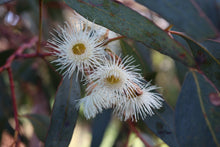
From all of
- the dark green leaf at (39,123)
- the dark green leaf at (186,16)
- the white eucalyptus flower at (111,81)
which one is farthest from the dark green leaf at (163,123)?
the dark green leaf at (39,123)

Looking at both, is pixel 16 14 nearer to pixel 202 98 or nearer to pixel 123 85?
pixel 123 85

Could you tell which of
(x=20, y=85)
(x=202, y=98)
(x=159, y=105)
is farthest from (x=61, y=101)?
(x=20, y=85)

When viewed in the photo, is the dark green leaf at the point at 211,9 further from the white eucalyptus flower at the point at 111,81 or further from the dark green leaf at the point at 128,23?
the white eucalyptus flower at the point at 111,81

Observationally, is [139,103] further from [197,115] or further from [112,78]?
[197,115]

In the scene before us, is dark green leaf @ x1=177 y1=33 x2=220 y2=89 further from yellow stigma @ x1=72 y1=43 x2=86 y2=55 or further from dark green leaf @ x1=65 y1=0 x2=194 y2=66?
yellow stigma @ x1=72 y1=43 x2=86 y2=55

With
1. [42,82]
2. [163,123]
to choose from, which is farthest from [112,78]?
[42,82]

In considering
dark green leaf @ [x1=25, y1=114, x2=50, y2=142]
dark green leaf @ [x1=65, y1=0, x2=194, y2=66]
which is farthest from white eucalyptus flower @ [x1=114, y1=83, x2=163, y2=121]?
dark green leaf @ [x1=25, y1=114, x2=50, y2=142]
